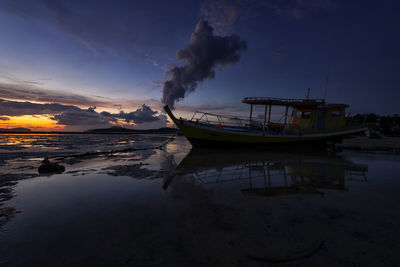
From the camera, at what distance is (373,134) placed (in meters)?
39.4

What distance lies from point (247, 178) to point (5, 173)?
9.09m

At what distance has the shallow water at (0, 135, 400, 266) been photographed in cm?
227

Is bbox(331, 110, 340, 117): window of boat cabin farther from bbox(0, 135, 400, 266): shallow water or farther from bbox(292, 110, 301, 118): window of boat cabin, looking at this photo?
bbox(0, 135, 400, 266): shallow water

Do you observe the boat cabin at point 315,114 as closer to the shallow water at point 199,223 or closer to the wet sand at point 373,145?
the wet sand at point 373,145

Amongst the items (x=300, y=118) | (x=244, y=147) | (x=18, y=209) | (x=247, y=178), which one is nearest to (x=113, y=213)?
(x=18, y=209)

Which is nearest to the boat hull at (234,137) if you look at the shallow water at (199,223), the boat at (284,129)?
the boat at (284,129)

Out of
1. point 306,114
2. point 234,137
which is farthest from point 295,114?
point 234,137

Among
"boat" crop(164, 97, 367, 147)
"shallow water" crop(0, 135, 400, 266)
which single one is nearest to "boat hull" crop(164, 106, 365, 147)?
"boat" crop(164, 97, 367, 147)

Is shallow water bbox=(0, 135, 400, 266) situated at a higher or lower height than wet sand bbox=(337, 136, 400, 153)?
lower

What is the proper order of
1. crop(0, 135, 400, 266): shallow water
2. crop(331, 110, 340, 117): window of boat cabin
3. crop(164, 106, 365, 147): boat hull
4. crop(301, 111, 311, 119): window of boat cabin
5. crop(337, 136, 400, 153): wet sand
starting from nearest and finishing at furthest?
crop(0, 135, 400, 266): shallow water < crop(164, 106, 365, 147): boat hull < crop(337, 136, 400, 153): wet sand < crop(331, 110, 340, 117): window of boat cabin < crop(301, 111, 311, 119): window of boat cabin

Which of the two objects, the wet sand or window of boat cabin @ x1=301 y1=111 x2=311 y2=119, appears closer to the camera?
the wet sand

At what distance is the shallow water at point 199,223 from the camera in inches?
89.4

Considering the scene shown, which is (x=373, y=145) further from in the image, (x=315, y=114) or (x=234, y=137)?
(x=234, y=137)

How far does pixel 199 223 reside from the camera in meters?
3.12
